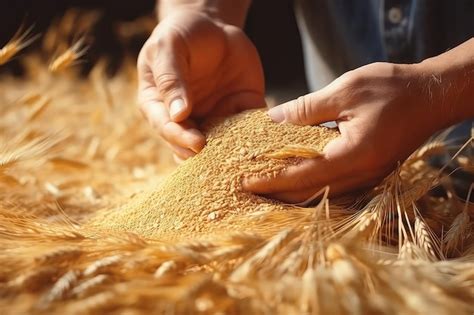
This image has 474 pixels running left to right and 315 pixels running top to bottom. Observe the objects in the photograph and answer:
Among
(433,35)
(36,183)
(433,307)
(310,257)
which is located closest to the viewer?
(433,307)

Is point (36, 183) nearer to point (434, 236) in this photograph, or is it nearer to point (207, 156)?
point (207, 156)

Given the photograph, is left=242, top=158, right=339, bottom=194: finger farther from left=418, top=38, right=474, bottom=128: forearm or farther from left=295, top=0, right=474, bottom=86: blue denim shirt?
left=295, top=0, right=474, bottom=86: blue denim shirt

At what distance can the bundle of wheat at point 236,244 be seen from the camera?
0.48 metres

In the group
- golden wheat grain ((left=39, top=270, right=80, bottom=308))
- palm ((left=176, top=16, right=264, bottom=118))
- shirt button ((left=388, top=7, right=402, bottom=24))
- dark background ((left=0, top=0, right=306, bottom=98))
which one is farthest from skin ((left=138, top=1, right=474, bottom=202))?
dark background ((left=0, top=0, right=306, bottom=98))

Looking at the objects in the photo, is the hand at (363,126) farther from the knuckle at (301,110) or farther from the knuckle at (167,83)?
the knuckle at (167,83)

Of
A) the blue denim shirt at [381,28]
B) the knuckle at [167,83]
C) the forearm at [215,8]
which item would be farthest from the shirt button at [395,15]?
the knuckle at [167,83]

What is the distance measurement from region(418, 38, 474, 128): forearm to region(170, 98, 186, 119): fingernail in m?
0.34

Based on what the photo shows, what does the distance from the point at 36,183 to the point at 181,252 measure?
1.89 ft

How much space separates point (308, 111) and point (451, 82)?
0.18m

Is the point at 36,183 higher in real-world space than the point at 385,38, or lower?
lower

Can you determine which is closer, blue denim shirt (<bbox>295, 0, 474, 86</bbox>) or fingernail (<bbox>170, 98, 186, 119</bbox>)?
fingernail (<bbox>170, 98, 186, 119</bbox>)

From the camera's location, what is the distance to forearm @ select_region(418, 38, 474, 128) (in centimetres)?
71

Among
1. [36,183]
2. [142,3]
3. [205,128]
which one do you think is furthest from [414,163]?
[142,3]

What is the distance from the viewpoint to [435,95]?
706 mm
